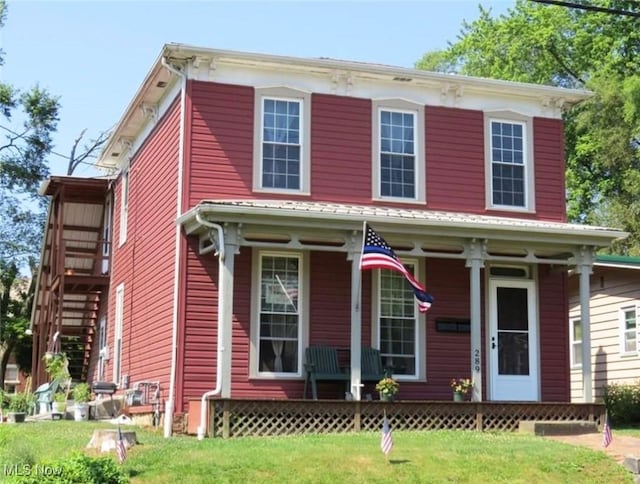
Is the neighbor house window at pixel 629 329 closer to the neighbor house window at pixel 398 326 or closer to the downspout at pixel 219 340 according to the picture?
the neighbor house window at pixel 398 326

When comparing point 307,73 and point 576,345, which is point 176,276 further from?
point 576,345

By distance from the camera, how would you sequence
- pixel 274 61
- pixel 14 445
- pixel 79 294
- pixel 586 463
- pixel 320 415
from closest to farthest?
1. pixel 14 445
2. pixel 586 463
3. pixel 320 415
4. pixel 274 61
5. pixel 79 294

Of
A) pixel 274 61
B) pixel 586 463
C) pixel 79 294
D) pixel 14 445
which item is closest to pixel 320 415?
pixel 586 463

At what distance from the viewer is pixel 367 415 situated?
15.0m

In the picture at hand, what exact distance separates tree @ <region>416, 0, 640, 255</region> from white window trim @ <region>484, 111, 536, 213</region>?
11.5 meters

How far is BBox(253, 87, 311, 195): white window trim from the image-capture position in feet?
56.4

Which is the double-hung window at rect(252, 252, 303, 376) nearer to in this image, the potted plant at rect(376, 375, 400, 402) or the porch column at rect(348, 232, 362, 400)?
the porch column at rect(348, 232, 362, 400)

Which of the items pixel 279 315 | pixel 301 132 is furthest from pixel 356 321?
pixel 301 132

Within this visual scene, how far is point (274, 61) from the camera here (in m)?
17.3

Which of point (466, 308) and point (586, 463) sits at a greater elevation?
point (466, 308)

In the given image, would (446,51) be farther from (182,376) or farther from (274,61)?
(182,376)

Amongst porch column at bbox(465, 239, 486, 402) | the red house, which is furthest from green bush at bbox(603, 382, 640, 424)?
porch column at bbox(465, 239, 486, 402)

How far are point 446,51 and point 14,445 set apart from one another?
107 ft

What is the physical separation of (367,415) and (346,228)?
300 cm
